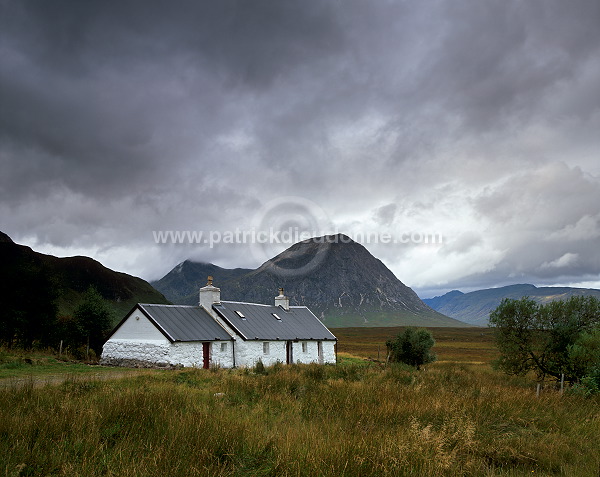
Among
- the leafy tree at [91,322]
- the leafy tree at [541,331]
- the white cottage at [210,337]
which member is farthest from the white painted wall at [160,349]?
the leafy tree at [541,331]

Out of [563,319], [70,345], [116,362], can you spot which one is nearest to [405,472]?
[563,319]

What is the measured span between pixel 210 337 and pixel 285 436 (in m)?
28.8

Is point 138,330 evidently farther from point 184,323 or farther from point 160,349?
point 184,323

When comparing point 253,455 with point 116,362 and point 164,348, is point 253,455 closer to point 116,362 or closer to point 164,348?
point 164,348

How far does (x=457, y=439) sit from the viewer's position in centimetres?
748

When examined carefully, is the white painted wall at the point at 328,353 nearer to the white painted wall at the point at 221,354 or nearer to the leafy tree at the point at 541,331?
the white painted wall at the point at 221,354

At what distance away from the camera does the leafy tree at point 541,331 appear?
2522cm

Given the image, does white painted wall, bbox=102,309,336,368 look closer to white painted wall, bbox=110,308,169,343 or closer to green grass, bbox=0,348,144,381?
white painted wall, bbox=110,308,169,343

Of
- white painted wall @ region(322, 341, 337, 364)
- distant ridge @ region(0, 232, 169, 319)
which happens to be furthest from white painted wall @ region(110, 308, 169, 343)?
distant ridge @ region(0, 232, 169, 319)

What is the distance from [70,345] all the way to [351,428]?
38.3m

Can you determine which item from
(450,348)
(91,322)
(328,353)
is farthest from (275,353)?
(450,348)

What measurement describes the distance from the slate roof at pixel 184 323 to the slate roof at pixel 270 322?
4.18 ft

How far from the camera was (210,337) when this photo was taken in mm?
34562

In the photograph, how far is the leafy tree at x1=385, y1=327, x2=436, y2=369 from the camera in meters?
41.2
